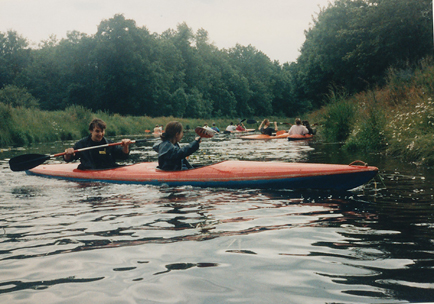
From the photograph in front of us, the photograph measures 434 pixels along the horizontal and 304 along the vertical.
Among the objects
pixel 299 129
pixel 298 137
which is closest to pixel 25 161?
pixel 298 137

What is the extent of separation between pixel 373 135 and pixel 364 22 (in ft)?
12.3

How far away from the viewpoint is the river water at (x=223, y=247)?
193 cm

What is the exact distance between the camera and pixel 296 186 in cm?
471

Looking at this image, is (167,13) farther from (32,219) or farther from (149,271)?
(149,271)

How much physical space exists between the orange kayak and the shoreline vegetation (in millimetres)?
2201

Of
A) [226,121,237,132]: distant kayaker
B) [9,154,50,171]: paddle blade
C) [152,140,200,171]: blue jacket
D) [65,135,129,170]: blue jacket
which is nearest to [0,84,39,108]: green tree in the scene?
[9,154,50,171]: paddle blade

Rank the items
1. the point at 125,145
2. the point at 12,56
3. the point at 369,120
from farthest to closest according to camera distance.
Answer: the point at 369,120, the point at 12,56, the point at 125,145

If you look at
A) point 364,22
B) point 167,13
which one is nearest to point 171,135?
point 167,13

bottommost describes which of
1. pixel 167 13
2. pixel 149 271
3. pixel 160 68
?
pixel 149 271

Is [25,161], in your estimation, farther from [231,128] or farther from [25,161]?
[231,128]

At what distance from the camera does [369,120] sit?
338 inches

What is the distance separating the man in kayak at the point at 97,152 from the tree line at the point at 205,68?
7.97ft

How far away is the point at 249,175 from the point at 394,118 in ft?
13.3

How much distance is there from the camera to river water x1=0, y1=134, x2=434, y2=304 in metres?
1.93
